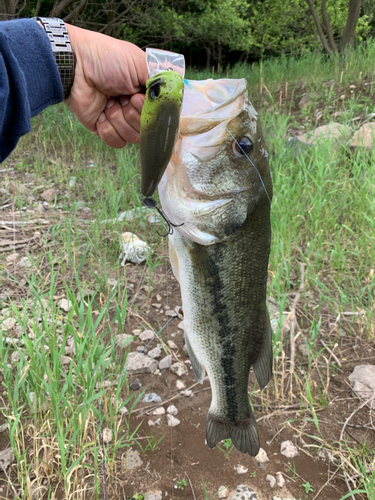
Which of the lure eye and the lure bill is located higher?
the lure bill

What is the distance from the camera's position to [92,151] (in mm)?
4891

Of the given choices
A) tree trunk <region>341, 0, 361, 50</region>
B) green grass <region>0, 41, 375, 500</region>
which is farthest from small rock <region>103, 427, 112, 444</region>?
tree trunk <region>341, 0, 361, 50</region>

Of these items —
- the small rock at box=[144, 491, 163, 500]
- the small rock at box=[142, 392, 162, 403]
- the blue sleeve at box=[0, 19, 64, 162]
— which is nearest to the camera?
the blue sleeve at box=[0, 19, 64, 162]

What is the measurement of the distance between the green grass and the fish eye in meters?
1.03

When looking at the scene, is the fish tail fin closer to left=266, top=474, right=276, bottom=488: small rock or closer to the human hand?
left=266, top=474, right=276, bottom=488: small rock

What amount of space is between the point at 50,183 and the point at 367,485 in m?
4.01

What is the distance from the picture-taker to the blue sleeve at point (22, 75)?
1.32 metres

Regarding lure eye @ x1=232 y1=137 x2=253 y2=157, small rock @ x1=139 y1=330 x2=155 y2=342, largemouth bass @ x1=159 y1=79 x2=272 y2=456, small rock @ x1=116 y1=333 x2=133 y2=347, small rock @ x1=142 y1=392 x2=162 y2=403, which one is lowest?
small rock @ x1=142 y1=392 x2=162 y2=403

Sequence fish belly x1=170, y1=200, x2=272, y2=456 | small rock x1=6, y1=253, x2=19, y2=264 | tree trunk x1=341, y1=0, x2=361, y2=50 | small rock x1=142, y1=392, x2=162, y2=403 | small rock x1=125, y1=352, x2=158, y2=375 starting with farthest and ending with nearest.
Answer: tree trunk x1=341, y1=0, x2=361, y2=50, small rock x1=6, y1=253, x2=19, y2=264, small rock x1=125, y1=352, x2=158, y2=375, small rock x1=142, y1=392, x2=162, y2=403, fish belly x1=170, y1=200, x2=272, y2=456

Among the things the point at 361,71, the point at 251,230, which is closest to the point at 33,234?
the point at 251,230

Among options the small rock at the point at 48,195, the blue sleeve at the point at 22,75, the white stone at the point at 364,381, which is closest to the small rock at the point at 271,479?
the white stone at the point at 364,381

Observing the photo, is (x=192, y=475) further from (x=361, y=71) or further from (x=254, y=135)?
(x=361, y=71)

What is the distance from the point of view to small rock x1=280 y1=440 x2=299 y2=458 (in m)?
1.94

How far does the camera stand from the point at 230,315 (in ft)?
4.26
